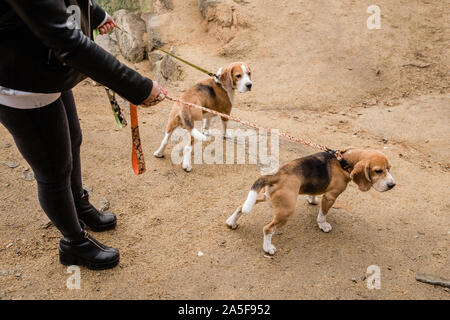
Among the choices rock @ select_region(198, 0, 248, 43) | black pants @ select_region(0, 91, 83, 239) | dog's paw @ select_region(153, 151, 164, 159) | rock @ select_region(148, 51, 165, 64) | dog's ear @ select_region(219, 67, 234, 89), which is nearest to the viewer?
black pants @ select_region(0, 91, 83, 239)

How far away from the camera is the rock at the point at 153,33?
9164 mm

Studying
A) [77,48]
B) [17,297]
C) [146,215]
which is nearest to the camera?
[77,48]

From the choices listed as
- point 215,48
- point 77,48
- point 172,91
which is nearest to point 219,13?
point 215,48

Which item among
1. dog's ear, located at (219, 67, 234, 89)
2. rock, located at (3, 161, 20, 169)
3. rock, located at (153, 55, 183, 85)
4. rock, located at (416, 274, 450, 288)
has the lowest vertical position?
rock, located at (153, 55, 183, 85)

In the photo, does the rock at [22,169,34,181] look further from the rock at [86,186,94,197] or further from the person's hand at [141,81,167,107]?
the person's hand at [141,81,167,107]

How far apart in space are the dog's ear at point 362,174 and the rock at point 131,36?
7.80 metres

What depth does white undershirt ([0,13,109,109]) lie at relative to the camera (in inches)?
71.2

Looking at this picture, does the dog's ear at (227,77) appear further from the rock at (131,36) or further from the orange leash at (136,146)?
the rock at (131,36)

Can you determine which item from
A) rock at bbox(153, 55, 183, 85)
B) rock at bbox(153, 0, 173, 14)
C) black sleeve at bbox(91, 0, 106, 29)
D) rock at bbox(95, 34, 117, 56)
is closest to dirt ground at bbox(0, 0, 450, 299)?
rock at bbox(153, 55, 183, 85)

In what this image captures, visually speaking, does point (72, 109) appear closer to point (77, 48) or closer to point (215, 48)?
point (77, 48)

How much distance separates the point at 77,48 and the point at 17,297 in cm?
188

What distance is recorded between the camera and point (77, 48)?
1.67m

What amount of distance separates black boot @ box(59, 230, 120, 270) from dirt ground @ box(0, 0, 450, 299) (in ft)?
0.30

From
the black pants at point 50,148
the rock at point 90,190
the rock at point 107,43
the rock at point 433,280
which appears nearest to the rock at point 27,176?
the rock at point 90,190
